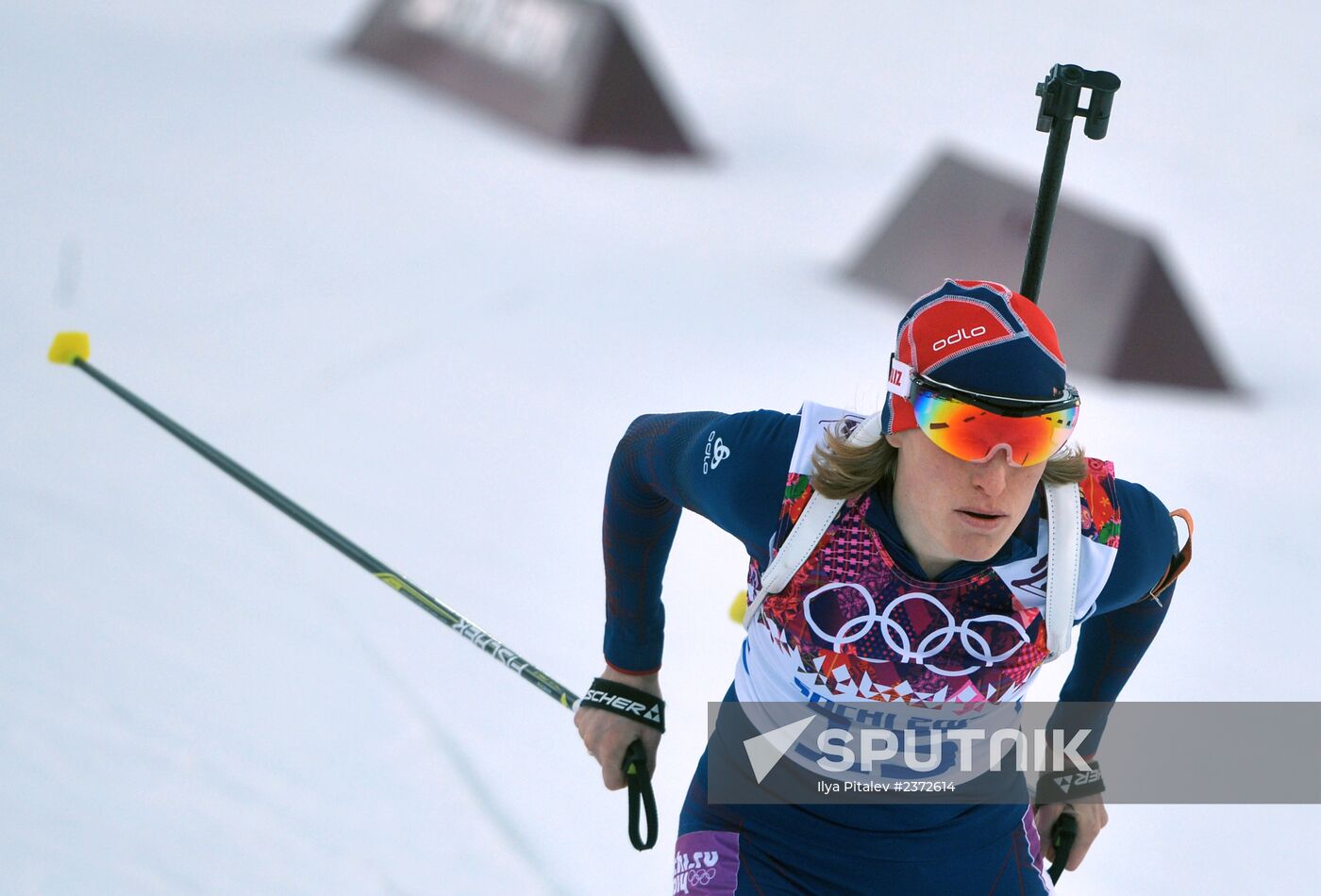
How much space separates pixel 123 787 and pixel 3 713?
1.24ft

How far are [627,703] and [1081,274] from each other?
172 inches

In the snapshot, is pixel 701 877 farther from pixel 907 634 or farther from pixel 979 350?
pixel 979 350

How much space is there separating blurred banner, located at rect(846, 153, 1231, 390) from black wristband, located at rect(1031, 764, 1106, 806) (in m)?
3.83

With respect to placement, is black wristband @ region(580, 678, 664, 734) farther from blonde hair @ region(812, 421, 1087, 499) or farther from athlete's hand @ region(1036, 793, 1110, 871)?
athlete's hand @ region(1036, 793, 1110, 871)

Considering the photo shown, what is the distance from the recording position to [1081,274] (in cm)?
609

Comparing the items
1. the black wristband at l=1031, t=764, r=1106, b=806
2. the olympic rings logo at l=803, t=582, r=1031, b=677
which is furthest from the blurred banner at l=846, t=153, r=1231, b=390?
the olympic rings logo at l=803, t=582, r=1031, b=677

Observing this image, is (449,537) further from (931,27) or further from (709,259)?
(931,27)

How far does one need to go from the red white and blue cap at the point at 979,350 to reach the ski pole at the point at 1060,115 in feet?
1.56

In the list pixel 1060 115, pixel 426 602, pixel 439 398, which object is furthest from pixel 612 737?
pixel 439 398

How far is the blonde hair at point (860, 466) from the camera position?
194 cm

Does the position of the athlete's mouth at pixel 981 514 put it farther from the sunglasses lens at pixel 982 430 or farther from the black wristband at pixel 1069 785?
Answer: the black wristband at pixel 1069 785

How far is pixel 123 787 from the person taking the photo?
3.07 meters

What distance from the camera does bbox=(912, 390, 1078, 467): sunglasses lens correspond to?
1847 mm

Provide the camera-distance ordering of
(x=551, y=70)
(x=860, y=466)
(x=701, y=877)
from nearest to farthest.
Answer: (x=860, y=466)
(x=701, y=877)
(x=551, y=70)
